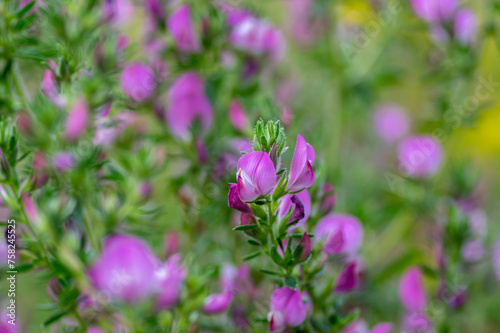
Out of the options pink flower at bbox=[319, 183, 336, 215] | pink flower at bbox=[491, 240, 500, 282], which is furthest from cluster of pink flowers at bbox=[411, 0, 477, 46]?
pink flower at bbox=[319, 183, 336, 215]

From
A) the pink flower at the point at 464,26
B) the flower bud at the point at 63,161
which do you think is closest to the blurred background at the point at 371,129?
the pink flower at the point at 464,26

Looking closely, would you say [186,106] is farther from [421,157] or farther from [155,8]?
[421,157]

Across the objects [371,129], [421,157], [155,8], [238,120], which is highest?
[155,8]

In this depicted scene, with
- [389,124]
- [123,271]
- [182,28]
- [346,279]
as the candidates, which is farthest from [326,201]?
[389,124]

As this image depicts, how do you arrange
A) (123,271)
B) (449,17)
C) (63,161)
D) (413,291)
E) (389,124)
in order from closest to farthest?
(123,271) < (63,161) < (413,291) < (449,17) < (389,124)

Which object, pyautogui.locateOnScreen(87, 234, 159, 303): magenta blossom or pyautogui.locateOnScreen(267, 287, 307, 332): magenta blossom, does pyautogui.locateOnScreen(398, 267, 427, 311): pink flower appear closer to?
pyautogui.locateOnScreen(267, 287, 307, 332): magenta blossom

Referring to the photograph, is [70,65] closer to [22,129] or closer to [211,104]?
[22,129]

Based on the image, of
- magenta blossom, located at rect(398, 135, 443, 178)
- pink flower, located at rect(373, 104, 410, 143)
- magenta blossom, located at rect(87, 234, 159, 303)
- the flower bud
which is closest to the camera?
magenta blossom, located at rect(87, 234, 159, 303)
